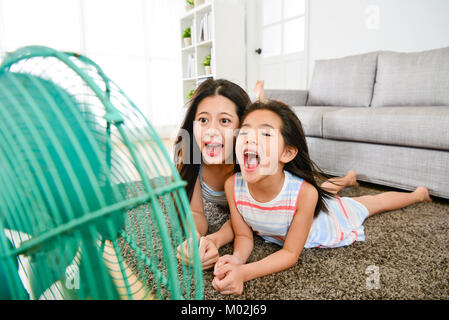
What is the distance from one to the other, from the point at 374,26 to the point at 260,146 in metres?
2.41

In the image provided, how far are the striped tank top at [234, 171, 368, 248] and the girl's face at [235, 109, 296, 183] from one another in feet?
0.30

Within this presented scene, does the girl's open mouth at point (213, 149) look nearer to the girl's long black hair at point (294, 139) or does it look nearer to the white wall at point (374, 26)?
the girl's long black hair at point (294, 139)

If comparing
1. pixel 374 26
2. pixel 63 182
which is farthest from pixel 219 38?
pixel 63 182

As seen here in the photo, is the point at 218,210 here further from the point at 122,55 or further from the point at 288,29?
the point at 122,55

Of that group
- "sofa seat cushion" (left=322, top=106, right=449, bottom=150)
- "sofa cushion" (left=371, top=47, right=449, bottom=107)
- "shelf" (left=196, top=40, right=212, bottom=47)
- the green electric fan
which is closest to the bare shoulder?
the green electric fan

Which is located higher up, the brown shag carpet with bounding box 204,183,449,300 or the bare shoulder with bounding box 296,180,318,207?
the bare shoulder with bounding box 296,180,318,207

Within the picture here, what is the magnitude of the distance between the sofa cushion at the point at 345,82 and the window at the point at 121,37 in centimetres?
247

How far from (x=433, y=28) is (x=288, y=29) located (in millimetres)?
1581

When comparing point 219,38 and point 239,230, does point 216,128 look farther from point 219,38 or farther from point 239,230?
point 219,38

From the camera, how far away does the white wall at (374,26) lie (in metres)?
2.18

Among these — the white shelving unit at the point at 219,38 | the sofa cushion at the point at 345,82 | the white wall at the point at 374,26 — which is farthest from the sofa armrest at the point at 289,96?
the white shelving unit at the point at 219,38

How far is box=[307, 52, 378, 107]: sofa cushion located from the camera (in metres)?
2.15

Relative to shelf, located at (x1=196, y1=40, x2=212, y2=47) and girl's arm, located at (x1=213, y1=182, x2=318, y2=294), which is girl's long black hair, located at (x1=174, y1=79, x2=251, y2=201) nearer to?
girl's arm, located at (x1=213, y1=182, x2=318, y2=294)

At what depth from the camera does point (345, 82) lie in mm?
2262
